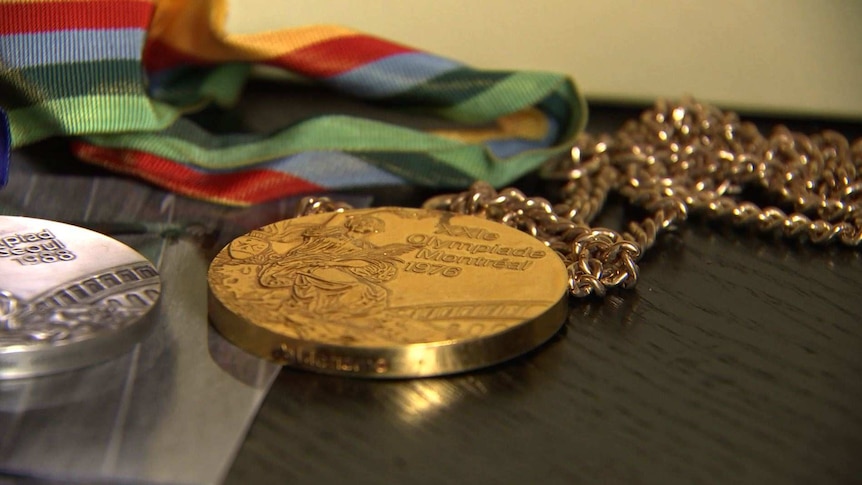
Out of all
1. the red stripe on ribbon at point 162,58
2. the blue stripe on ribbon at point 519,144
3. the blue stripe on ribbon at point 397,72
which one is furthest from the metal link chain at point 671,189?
the red stripe on ribbon at point 162,58

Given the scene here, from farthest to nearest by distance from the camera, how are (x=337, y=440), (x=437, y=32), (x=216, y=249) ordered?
1. (x=437, y=32)
2. (x=216, y=249)
3. (x=337, y=440)

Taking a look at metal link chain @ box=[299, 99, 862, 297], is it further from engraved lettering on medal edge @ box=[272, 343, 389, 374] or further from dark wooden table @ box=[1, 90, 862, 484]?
engraved lettering on medal edge @ box=[272, 343, 389, 374]

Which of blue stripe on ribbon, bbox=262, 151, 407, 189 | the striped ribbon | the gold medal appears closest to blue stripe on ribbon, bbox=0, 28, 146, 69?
the striped ribbon

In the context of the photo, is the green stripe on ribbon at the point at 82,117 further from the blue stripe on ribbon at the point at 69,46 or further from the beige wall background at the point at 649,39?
the beige wall background at the point at 649,39

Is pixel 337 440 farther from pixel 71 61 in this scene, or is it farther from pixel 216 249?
pixel 71 61

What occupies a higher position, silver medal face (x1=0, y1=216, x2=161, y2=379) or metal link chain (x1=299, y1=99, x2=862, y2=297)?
metal link chain (x1=299, y1=99, x2=862, y2=297)

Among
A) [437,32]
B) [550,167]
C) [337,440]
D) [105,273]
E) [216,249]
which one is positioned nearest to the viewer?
[337,440]

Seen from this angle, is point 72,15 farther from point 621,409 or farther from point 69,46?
point 621,409

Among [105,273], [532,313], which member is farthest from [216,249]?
[532,313]
